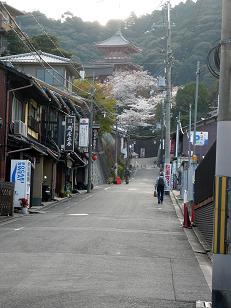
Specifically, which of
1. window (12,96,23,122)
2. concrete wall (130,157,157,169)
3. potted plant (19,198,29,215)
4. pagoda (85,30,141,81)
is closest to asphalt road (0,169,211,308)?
potted plant (19,198,29,215)

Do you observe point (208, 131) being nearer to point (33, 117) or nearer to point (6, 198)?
point (33, 117)

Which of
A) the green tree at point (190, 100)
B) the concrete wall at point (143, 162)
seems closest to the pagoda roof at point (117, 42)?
the concrete wall at point (143, 162)

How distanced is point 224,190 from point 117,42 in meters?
93.4

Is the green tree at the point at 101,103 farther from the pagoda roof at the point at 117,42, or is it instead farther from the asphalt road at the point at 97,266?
the asphalt road at the point at 97,266

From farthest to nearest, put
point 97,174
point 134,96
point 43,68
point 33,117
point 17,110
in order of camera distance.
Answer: point 134,96
point 97,174
point 43,68
point 33,117
point 17,110

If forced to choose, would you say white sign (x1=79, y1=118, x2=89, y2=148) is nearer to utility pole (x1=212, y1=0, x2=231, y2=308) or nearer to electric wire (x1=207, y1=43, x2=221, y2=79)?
electric wire (x1=207, y1=43, x2=221, y2=79)

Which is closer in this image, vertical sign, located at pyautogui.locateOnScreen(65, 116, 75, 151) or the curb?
the curb

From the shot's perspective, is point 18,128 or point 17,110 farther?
point 17,110

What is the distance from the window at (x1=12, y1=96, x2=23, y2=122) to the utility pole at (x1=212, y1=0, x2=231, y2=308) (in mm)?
22996

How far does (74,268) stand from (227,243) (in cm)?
461

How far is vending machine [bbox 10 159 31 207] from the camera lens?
2597 cm

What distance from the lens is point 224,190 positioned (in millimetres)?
7082

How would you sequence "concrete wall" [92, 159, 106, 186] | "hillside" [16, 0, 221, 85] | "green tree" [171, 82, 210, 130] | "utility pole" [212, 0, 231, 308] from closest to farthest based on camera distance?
"utility pole" [212, 0, 231, 308] < "concrete wall" [92, 159, 106, 186] < "green tree" [171, 82, 210, 130] < "hillside" [16, 0, 221, 85]

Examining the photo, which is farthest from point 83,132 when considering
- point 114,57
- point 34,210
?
point 114,57
